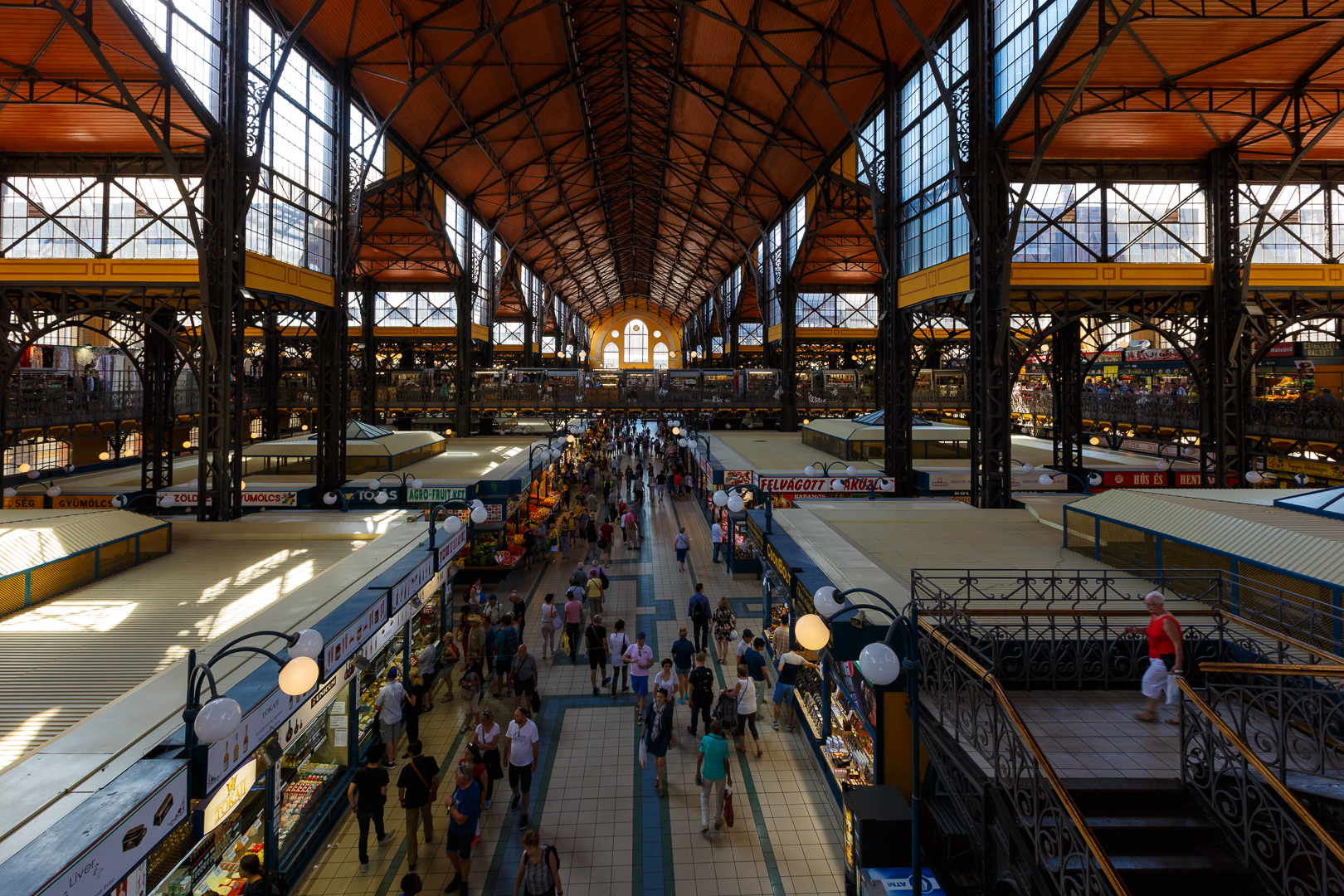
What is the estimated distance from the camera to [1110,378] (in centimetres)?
4359

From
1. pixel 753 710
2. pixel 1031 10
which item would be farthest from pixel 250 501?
pixel 1031 10

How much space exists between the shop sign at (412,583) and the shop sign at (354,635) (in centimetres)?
44

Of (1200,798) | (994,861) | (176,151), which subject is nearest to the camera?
(1200,798)

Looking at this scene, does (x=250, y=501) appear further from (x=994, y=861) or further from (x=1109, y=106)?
(x=1109, y=106)

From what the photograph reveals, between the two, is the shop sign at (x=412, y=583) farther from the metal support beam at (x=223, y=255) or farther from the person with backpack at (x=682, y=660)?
the metal support beam at (x=223, y=255)

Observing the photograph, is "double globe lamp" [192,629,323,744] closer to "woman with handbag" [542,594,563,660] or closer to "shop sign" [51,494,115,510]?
"woman with handbag" [542,594,563,660]

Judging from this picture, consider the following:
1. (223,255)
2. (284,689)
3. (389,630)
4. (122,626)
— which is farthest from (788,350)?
(284,689)

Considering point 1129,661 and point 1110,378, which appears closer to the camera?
point 1129,661

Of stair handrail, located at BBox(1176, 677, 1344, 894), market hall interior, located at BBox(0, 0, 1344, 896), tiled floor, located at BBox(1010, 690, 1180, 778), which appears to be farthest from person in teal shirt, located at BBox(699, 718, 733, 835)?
stair handrail, located at BBox(1176, 677, 1344, 894)

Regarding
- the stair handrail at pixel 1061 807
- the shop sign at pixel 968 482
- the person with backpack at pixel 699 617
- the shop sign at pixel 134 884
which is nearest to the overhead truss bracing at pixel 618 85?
the shop sign at pixel 968 482

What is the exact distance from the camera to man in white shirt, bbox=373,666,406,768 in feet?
33.2

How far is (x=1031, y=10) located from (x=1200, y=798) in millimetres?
16716

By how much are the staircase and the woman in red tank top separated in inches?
56.1

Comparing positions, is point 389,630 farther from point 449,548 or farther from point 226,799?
point 226,799
